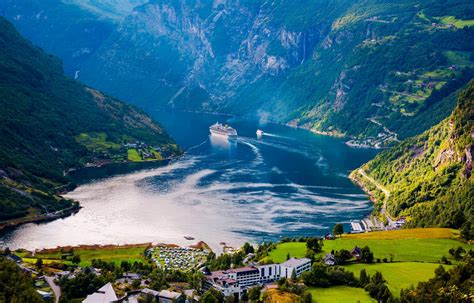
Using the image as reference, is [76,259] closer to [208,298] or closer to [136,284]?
[136,284]

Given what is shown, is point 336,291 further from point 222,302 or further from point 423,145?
point 423,145

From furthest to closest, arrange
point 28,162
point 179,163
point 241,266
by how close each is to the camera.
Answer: point 179,163 → point 28,162 → point 241,266

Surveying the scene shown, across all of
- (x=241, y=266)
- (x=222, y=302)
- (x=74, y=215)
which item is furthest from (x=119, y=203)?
(x=222, y=302)

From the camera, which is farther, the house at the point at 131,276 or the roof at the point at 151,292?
the house at the point at 131,276

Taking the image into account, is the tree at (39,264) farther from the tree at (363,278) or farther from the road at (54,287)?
the tree at (363,278)

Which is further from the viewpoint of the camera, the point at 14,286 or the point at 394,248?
the point at 394,248

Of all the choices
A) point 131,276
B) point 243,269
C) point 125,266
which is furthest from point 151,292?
point 125,266

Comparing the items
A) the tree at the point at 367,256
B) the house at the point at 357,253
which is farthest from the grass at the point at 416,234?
the tree at the point at 367,256
